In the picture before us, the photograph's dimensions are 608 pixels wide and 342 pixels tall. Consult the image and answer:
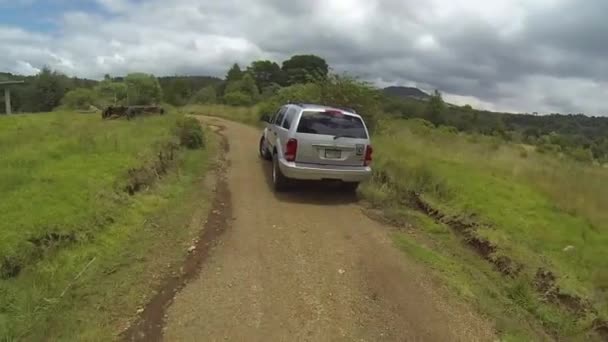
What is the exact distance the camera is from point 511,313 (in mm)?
5176

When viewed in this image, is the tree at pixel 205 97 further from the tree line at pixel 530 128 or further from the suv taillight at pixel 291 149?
the suv taillight at pixel 291 149

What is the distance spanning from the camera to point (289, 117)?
10.1m

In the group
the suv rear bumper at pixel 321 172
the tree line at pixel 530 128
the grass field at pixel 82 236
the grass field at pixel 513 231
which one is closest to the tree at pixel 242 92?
the tree line at pixel 530 128

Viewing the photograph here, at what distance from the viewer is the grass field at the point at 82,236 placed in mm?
4270

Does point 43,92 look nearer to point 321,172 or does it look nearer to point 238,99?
point 238,99

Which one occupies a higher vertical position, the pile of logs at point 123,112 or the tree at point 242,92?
A: the tree at point 242,92

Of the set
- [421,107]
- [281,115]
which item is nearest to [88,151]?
[281,115]

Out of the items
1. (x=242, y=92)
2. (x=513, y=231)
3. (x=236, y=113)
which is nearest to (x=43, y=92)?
(x=242, y=92)

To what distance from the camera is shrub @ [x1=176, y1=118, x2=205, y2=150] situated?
1479 cm

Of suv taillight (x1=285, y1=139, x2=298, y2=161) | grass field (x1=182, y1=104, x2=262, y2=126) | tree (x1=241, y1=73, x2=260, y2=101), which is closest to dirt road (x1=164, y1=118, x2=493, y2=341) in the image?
suv taillight (x1=285, y1=139, x2=298, y2=161)

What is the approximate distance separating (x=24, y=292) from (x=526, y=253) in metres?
6.34

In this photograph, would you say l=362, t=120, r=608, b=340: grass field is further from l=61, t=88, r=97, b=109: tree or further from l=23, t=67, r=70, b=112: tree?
l=23, t=67, r=70, b=112: tree

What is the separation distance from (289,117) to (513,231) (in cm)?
515

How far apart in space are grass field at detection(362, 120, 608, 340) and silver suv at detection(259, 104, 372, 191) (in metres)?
0.94
